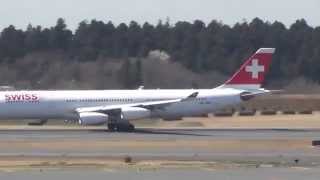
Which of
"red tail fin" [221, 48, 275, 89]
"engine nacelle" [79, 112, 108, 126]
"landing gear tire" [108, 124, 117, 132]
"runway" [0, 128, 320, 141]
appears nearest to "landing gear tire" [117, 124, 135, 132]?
"landing gear tire" [108, 124, 117, 132]

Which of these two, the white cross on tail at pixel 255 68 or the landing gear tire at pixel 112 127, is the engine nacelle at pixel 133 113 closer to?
the landing gear tire at pixel 112 127

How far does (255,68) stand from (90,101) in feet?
36.1

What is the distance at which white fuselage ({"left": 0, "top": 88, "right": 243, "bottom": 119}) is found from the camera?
6138 cm

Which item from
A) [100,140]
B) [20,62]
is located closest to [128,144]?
[100,140]

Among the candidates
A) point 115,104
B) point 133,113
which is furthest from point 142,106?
point 115,104

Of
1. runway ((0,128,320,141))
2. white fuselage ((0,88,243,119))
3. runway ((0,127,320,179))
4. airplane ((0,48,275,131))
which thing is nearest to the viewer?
runway ((0,127,320,179))

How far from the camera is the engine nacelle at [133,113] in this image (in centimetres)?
6019

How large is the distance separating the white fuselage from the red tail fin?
3.97 ft

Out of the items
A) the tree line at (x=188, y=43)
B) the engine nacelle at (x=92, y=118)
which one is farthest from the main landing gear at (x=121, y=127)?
the tree line at (x=188, y=43)

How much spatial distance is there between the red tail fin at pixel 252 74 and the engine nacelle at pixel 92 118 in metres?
8.95

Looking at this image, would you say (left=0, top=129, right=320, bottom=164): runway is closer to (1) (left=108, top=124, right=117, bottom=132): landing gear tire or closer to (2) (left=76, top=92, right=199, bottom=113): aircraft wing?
(1) (left=108, top=124, right=117, bottom=132): landing gear tire

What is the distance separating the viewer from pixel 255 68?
6569 centimetres

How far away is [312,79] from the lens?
523 ft

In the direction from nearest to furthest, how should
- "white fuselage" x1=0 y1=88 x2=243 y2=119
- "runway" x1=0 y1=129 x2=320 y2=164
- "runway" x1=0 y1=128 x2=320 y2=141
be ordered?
"runway" x1=0 y1=129 x2=320 y2=164 < "runway" x1=0 y1=128 x2=320 y2=141 < "white fuselage" x1=0 y1=88 x2=243 y2=119
